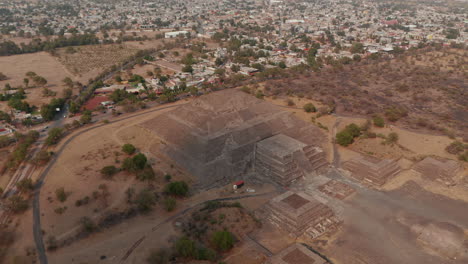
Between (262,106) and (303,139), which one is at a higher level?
(262,106)

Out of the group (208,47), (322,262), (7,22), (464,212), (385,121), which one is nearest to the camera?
(322,262)

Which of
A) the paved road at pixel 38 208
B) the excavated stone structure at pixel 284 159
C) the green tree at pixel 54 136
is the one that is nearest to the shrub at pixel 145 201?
the paved road at pixel 38 208

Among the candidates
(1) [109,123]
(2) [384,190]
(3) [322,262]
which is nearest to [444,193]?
(2) [384,190]

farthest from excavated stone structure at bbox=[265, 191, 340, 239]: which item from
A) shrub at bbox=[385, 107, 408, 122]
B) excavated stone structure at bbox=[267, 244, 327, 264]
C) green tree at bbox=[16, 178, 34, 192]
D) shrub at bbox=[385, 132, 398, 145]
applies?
shrub at bbox=[385, 107, 408, 122]

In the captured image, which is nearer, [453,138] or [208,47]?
[453,138]

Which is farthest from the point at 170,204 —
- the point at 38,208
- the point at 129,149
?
the point at 38,208

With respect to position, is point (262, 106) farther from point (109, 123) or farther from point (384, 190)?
point (109, 123)

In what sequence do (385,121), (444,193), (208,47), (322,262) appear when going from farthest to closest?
(208,47), (385,121), (444,193), (322,262)
